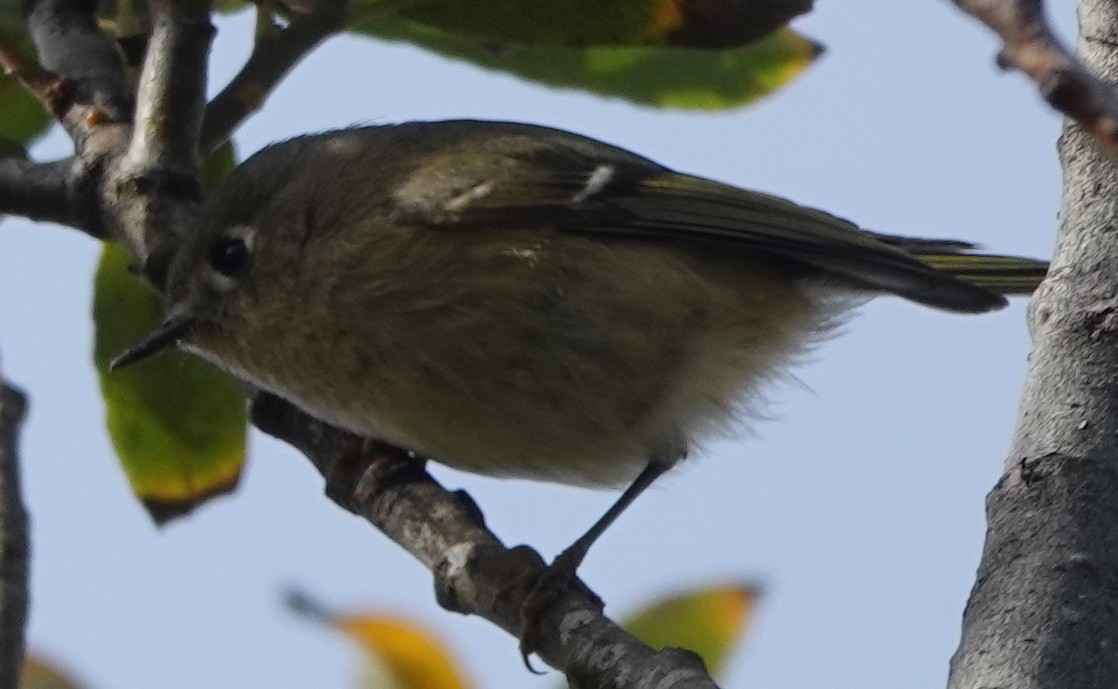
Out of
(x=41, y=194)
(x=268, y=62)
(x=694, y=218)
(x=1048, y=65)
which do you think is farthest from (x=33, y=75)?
(x=1048, y=65)

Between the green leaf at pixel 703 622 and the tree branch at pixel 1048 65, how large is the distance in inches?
49.0

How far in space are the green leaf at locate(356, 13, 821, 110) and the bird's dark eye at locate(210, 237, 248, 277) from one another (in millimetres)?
491

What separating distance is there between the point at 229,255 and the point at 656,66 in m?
0.90

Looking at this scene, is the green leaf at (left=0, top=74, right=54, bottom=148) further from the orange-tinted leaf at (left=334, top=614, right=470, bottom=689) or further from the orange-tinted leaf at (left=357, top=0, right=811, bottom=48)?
the orange-tinted leaf at (left=334, top=614, right=470, bottom=689)

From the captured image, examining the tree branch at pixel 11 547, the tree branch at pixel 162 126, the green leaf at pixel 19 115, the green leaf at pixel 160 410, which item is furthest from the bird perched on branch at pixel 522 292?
the tree branch at pixel 11 547

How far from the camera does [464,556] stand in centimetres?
179

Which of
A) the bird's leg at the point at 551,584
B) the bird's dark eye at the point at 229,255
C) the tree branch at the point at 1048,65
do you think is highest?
the tree branch at the point at 1048,65

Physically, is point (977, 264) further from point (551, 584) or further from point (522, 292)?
point (551, 584)

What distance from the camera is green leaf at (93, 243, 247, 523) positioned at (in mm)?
2566

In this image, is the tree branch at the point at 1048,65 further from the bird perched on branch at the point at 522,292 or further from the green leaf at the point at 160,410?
the green leaf at the point at 160,410

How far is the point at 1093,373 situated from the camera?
1.40m

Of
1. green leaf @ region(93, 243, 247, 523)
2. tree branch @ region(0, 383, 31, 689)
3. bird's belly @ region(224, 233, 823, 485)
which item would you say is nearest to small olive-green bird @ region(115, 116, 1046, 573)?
bird's belly @ region(224, 233, 823, 485)

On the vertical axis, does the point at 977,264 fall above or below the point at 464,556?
above

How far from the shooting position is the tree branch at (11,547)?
1480 mm
